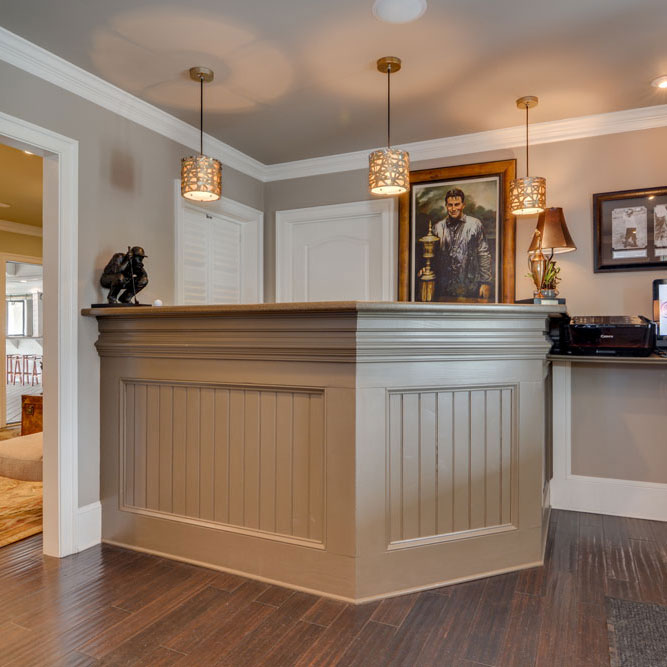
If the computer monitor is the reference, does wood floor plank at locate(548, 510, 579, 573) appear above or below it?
below

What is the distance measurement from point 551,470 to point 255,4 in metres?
2.96

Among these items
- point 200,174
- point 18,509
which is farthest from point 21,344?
point 200,174

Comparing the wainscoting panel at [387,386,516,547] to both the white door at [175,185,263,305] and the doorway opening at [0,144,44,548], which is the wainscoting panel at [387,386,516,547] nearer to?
the white door at [175,185,263,305]

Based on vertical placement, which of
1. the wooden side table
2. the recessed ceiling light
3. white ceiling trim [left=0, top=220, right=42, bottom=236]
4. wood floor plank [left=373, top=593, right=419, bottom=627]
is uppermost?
the recessed ceiling light

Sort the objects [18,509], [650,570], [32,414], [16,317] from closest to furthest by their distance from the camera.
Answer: [650,570] → [18,509] → [32,414] → [16,317]

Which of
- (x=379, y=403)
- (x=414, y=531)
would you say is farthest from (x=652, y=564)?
(x=379, y=403)

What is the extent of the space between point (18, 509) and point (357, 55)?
10.6 ft

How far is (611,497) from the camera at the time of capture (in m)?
3.20

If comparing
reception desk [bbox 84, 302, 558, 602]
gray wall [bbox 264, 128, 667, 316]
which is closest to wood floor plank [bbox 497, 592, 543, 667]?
reception desk [bbox 84, 302, 558, 602]

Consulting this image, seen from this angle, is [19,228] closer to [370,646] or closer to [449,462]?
[449,462]

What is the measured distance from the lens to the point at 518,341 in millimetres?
2320

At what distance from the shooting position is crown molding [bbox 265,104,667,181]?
3.15m

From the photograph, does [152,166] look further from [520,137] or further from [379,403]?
[520,137]

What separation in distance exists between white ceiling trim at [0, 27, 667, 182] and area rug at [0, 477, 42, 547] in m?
2.33
